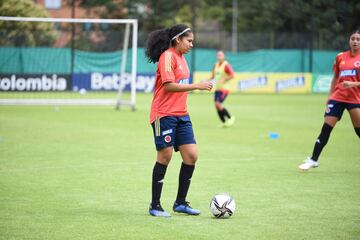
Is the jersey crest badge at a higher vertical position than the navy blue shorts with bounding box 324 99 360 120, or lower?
lower

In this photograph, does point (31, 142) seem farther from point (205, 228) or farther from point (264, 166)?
point (205, 228)

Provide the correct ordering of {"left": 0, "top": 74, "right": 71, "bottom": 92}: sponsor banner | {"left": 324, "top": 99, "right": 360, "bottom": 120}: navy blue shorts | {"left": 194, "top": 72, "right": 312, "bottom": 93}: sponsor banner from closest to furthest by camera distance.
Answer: {"left": 324, "top": 99, "right": 360, "bottom": 120}: navy blue shorts
{"left": 0, "top": 74, "right": 71, "bottom": 92}: sponsor banner
{"left": 194, "top": 72, "right": 312, "bottom": 93}: sponsor banner

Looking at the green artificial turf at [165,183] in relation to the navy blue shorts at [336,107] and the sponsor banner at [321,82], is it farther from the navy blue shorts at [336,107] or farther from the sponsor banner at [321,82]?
the sponsor banner at [321,82]

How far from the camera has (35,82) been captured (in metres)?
25.5

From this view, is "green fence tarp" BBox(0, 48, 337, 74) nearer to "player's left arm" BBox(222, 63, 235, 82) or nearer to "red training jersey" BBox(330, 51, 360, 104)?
"player's left arm" BBox(222, 63, 235, 82)

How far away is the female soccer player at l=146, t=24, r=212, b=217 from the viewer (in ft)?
25.3

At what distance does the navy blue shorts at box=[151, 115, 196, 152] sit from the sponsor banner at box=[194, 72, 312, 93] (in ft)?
92.4

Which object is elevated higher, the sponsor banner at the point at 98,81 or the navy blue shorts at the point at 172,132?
the navy blue shorts at the point at 172,132

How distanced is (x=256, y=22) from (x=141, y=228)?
45.0 metres

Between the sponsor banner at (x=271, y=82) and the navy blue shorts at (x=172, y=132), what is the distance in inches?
1108

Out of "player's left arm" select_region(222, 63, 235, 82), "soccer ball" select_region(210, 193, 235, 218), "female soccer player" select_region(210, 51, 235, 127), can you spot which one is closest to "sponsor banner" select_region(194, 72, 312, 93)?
"female soccer player" select_region(210, 51, 235, 127)

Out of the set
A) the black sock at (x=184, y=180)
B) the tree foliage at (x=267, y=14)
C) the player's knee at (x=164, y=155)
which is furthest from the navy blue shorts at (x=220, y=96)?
the tree foliage at (x=267, y=14)

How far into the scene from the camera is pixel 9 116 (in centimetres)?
2117

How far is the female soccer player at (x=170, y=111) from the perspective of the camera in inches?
303
